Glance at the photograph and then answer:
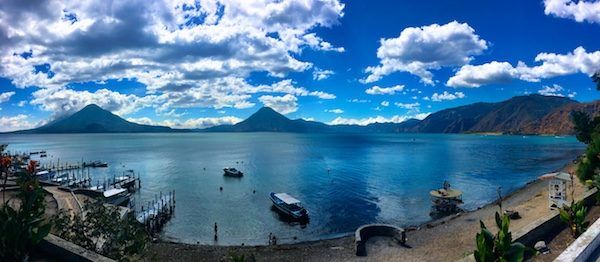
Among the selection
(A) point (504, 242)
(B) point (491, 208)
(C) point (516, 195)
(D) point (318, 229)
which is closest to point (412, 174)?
(C) point (516, 195)

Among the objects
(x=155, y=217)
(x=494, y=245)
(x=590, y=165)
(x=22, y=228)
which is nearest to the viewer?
(x=22, y=228)

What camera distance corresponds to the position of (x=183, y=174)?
3179 inches

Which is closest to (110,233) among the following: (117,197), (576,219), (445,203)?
(576,219)

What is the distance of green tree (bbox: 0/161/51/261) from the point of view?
8.63 meters

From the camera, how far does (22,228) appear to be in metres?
9.02

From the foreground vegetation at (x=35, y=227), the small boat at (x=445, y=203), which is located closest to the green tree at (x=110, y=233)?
the foreground vegetation at (x=35, y=227)

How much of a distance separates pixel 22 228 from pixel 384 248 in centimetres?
2322

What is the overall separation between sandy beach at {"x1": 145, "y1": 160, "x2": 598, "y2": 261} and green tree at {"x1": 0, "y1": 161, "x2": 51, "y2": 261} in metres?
14.3

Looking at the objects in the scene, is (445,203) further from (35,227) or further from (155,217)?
(35,227)

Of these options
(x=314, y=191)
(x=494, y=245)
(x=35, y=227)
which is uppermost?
(x=35, y=227)

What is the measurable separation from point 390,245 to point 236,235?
1699 centimetres

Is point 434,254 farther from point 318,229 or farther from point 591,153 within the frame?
point 318,229

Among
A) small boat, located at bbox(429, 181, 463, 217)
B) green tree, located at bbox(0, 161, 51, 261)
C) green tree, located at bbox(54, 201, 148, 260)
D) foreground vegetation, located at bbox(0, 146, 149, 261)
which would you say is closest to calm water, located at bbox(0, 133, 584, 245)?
small boat, located at bbox(429, 181, 463, 217)

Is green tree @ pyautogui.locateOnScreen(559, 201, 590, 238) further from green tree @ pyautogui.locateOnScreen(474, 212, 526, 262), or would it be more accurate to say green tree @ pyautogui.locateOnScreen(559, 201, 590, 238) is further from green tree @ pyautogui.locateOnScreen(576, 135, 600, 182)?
green tree @ pyautogui.locateOnScreen(576, 135, 600, 182)
